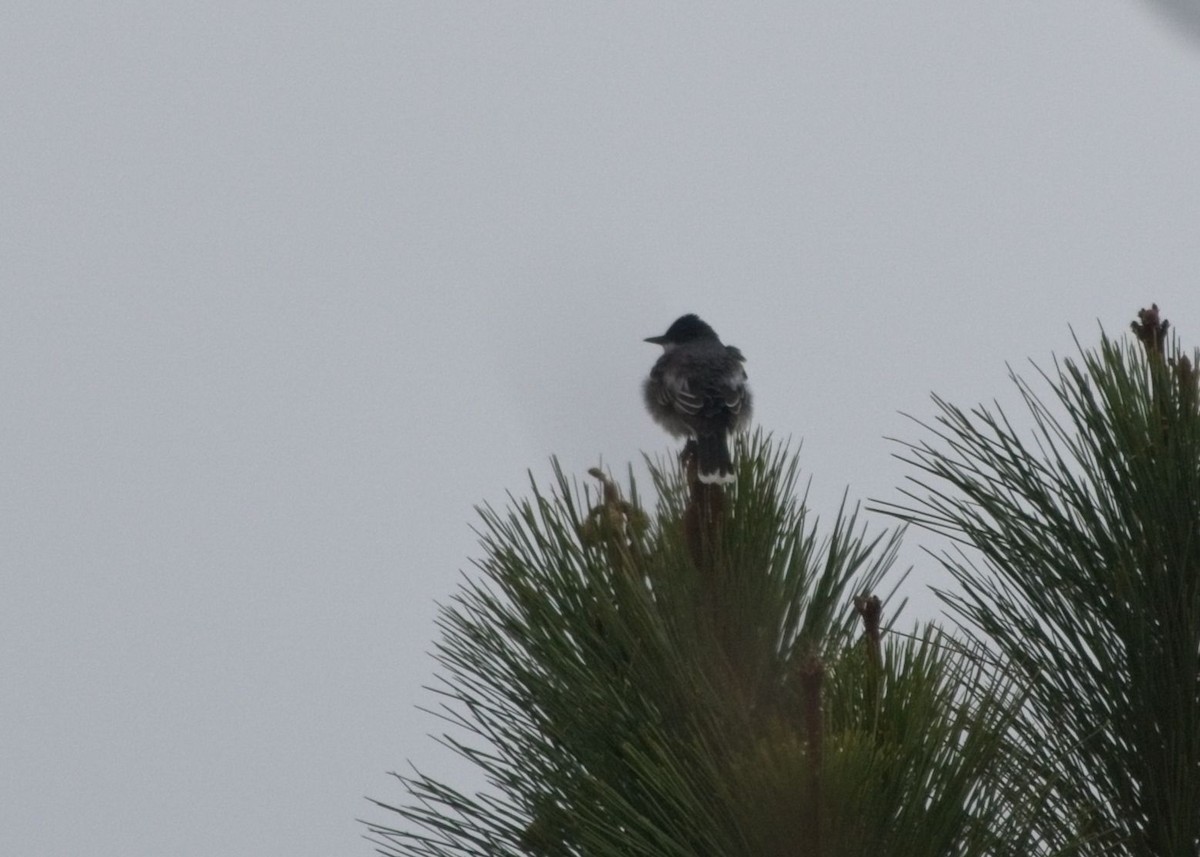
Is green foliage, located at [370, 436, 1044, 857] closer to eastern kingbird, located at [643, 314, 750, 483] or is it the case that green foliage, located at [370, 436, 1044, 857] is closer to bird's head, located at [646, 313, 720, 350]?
eastern kingbird, located at [643, 314, 750, 483]

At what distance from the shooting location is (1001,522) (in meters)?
2.27

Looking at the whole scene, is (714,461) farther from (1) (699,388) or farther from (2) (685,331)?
(2) (685,331)

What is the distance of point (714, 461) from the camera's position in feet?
8.92

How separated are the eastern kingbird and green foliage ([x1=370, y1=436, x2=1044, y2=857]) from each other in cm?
182

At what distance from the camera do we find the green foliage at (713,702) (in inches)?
61.2

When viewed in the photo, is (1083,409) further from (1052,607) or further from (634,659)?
(634,659)

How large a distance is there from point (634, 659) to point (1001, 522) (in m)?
0.75

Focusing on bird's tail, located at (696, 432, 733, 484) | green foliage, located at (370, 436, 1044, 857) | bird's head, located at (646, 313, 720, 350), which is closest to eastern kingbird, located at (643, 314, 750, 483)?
bird's head, located at (646, 313, 720, 350)

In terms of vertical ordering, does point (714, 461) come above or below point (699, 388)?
below

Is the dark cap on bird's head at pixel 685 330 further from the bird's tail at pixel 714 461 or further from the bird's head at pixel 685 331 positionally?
the bird's tail at pixel 714 461

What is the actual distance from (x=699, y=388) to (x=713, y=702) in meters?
3.23

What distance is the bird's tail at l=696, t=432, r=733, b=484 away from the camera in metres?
2.39

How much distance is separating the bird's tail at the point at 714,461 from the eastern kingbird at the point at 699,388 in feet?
3.11

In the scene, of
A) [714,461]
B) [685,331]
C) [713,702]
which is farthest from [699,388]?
[713,702]
